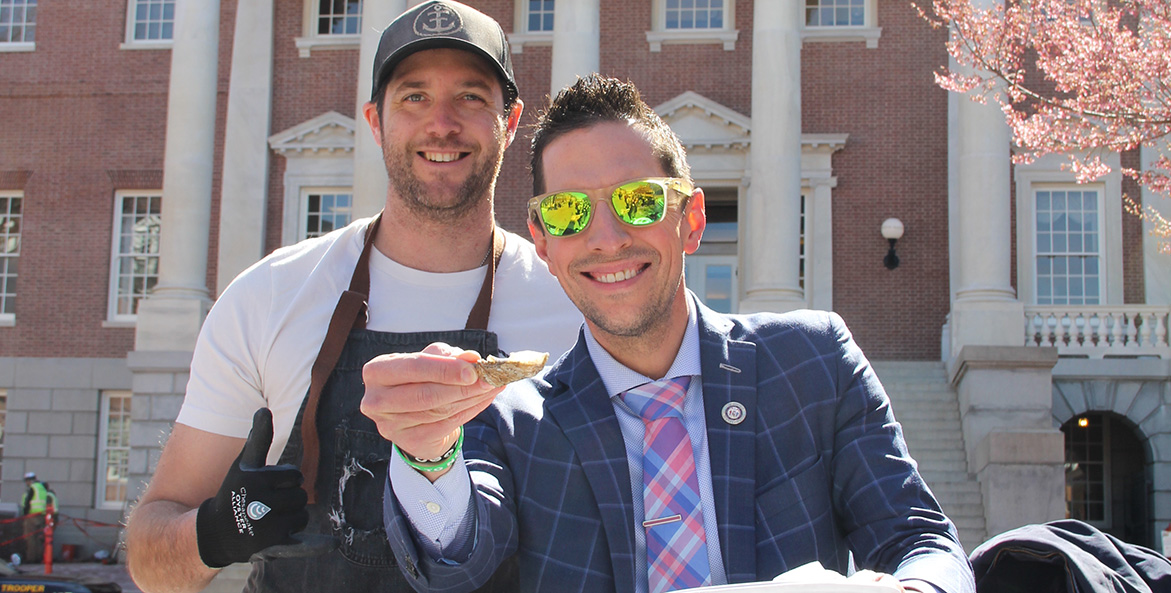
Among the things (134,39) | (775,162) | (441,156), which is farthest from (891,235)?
(441,156)

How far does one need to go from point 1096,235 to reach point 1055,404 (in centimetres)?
383

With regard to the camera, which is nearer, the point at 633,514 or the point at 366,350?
the point at 633,514

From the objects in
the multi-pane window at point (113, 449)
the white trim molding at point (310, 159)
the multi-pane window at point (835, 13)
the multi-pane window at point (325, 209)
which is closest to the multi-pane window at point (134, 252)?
the multi-pane window at point (113, 449)

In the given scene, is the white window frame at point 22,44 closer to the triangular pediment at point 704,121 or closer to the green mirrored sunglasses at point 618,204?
the triangular pediment at point 704,121

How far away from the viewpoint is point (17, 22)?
22.7 metres

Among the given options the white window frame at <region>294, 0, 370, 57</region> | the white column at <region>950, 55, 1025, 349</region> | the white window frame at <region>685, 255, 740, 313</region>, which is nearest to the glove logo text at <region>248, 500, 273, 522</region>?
the white column at <region>950, 55, 1025, 349</region>

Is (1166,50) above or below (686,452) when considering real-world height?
above

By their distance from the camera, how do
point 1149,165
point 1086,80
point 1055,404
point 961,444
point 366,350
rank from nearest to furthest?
1. point 366,350
2. point 1086,80
3. point 961,444
4. point 1055,404
5. point 1149,165

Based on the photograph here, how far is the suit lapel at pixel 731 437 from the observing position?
225 cm

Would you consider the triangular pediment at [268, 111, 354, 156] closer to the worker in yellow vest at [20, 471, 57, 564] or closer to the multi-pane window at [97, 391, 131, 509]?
the multi-pane window at [97, 391, 131, 509]

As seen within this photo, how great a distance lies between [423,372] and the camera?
6.16ft

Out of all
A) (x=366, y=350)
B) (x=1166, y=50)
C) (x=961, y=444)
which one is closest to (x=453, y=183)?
(x=366, y=350)

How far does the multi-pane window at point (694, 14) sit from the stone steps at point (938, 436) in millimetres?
7514

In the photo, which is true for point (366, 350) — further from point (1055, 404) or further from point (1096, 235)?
point (1096, 235)
